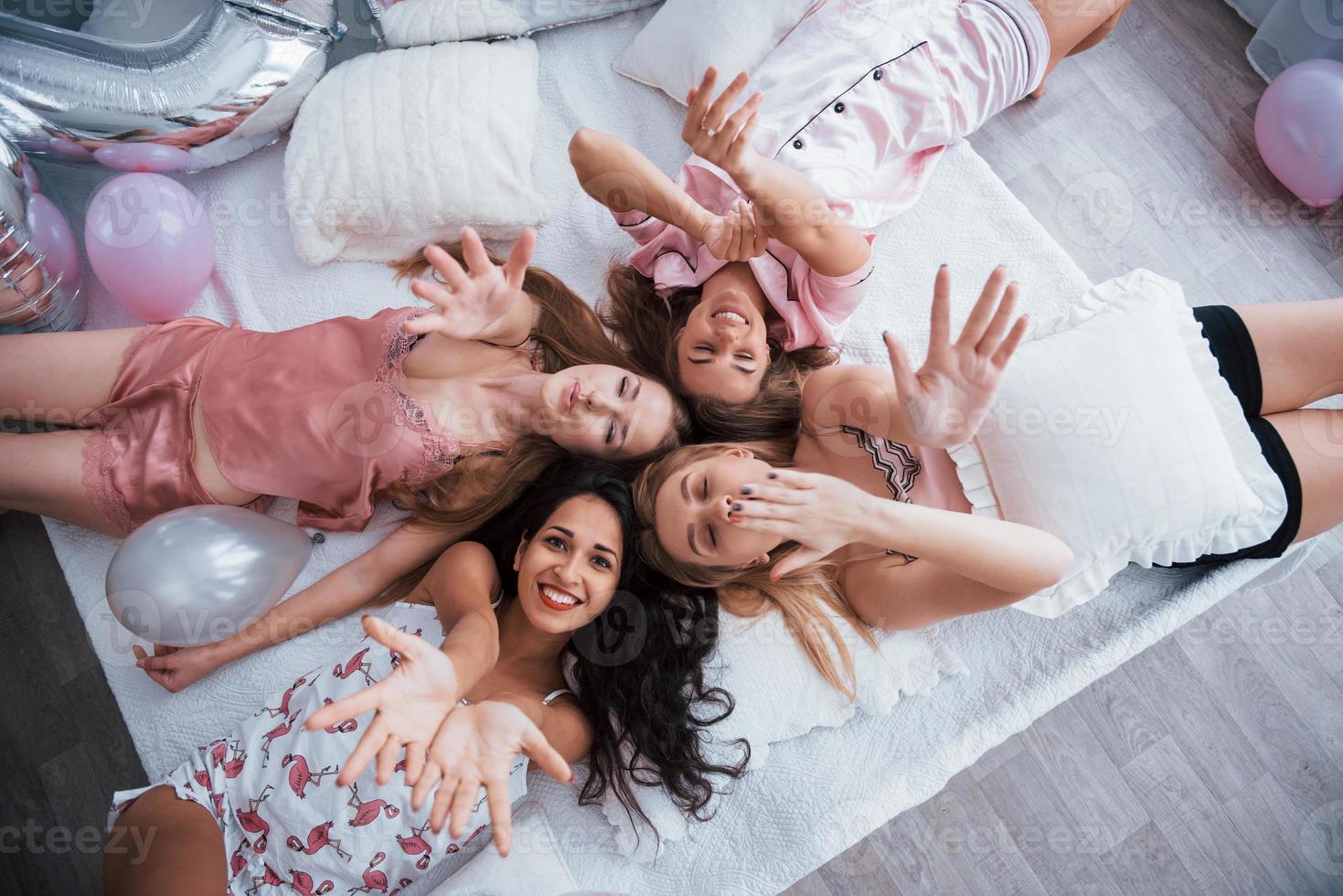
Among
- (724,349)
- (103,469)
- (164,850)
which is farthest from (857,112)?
(164,850)

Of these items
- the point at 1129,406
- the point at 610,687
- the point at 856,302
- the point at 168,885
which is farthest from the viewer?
the point at 856,302

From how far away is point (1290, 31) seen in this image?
7.16 ft

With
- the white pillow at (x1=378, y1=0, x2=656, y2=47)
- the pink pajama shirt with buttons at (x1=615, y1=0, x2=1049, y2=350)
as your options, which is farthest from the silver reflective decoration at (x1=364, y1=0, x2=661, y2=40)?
the pink pajama shirt with buttons at (x1=615, y1=0, x2=1049, y2=350)

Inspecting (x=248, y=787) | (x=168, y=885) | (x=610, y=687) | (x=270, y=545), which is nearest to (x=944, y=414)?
(x=610, y=687)

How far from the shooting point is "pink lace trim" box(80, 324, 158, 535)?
1627 mm

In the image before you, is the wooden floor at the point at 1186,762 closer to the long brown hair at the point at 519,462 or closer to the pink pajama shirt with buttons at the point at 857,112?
the pink pajama shirt with buttons at the point at 857,112

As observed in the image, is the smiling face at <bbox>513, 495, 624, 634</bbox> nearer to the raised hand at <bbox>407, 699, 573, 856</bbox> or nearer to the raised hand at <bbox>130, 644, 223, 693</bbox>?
the raised hand at <bbox>407, 699, 573, 856</bbox>

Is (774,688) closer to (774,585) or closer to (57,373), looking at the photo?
(774,585)

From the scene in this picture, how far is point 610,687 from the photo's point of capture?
1.60 m

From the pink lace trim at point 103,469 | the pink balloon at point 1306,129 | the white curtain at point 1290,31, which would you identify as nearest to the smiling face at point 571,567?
the pink lace trim at point 103,469

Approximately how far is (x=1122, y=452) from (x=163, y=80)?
1.92 metres

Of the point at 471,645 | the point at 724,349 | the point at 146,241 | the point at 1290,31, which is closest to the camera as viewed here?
the point at 471,645

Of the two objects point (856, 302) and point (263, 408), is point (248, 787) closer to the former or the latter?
point (263, 408)

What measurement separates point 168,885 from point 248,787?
17 cm
